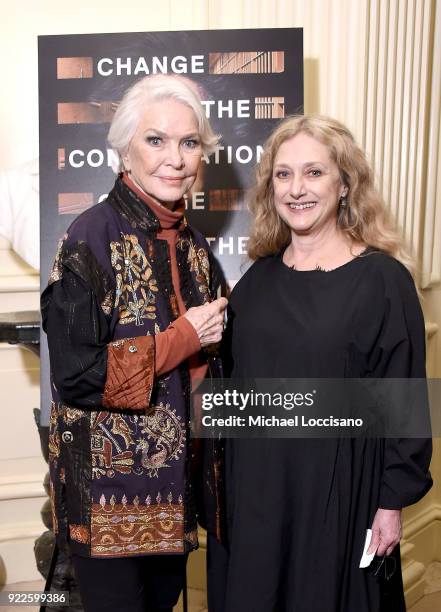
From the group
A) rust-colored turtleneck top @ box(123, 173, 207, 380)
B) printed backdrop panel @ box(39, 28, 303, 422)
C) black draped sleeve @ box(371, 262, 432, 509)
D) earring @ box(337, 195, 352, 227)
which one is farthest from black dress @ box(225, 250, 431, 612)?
printed backdrop panel @ box(39, 28, 303, 422)

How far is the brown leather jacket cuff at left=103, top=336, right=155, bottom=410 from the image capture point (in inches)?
→ 61.7

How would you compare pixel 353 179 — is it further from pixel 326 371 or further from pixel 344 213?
Result: pixel 326 371

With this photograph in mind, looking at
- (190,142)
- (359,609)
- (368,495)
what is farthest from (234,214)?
(359,609)

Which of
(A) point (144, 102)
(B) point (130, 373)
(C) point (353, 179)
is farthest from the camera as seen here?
(C) point (353, 179)

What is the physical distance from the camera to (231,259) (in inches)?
89.7

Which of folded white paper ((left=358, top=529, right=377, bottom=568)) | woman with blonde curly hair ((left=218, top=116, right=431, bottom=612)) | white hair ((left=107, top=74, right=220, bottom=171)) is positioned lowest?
folded white paper ((left=358, top=529, right=377, bottom=568))

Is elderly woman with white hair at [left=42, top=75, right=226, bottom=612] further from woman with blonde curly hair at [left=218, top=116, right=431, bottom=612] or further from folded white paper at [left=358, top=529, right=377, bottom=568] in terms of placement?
folded white paper at [left=358, top=529, right=377, bottom=568]

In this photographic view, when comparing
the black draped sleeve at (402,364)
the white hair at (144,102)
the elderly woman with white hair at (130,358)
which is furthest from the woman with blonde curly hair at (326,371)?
the white hair at (144,102)

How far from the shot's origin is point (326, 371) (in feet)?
5.74

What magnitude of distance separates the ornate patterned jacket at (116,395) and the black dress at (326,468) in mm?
199

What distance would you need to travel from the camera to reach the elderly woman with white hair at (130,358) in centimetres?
158

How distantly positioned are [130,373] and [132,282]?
8.7 inches

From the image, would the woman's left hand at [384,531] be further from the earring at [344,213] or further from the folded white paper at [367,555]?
the earring at [344,213]

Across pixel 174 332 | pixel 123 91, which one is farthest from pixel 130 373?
pixel 123 91
